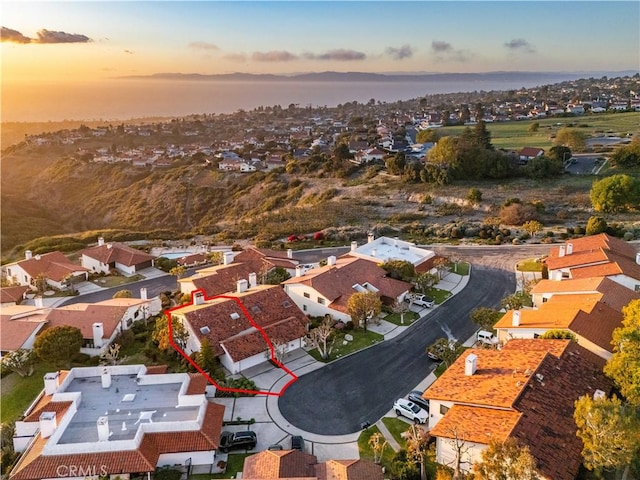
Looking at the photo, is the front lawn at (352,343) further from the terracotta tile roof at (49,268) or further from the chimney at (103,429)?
the terracotta tile roof at (49,268)

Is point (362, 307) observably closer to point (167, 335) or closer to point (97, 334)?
point (167, 335)

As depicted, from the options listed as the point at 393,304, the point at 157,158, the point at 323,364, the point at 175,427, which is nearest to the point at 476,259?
the point at 393,304

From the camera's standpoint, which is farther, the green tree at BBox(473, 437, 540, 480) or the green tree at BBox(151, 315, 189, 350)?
the green tree at BBox(151, 315, 189, 350)

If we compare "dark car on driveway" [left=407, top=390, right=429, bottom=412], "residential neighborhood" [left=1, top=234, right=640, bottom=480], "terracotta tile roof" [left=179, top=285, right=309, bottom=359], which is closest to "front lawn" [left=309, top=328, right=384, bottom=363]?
"residential neighborhood" [left=1, top=234, right=640, bottom=480]

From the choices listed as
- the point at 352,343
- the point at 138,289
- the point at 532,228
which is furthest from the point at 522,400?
the point at 532,228

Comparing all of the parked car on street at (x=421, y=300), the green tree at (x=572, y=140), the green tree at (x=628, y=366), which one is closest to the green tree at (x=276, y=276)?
the parked car on street at (x=421, y=300)

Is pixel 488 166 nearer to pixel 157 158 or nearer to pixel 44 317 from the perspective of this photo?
pixel 44 317

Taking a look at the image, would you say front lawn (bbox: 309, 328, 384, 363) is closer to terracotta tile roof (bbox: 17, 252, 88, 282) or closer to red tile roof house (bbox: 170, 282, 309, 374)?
red tile roof house (bbox: 170, 282, 309, 374)

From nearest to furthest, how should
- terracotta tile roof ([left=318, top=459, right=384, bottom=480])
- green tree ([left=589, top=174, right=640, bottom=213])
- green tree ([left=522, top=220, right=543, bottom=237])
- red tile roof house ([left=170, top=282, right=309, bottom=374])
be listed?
terracotta tile roof ([left=318, top=459, right=384, bottom=480]) → red tile roof house ([left=170, top=282, right=309, bottom=374]) → green tree ([left=522, top=220, right=543, bottom=237]) → green tree ([left=589, top=174, right=640, bottom=213])
